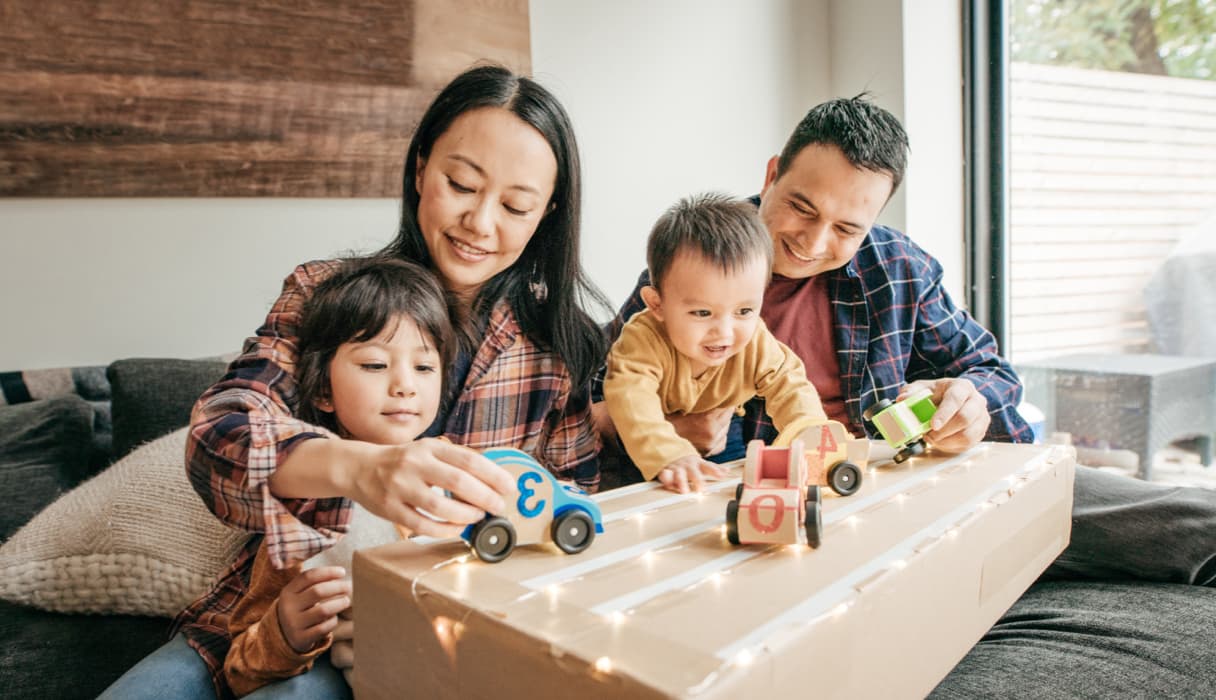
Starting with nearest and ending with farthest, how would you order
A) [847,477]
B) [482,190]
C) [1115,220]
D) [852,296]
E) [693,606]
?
[693,606]
[847,477]
[482,190]
[852,296]
[1115,220]

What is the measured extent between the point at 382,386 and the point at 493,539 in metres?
0.37

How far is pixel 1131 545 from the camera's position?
124 centimetres

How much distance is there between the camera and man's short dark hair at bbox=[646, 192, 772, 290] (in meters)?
1.17

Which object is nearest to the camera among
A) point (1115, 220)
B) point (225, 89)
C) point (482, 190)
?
point (482, 190)

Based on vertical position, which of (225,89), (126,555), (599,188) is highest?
(225,89)

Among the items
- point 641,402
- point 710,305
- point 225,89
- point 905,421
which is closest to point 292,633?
point 641,402

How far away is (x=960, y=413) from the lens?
117cm

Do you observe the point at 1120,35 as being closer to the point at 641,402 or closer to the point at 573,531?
the point at 641,402

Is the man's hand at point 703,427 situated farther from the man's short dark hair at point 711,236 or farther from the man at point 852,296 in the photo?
the man's short dark hair at point 711,236

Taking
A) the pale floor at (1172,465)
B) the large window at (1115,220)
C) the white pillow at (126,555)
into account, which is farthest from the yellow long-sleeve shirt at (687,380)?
the large window at (1115,220)

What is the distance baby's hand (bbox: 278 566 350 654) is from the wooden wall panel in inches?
52.4

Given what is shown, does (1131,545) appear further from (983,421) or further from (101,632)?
(101,632)

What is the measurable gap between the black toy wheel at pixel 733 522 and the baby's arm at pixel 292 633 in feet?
1.32

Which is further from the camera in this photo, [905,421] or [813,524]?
[905,421]
